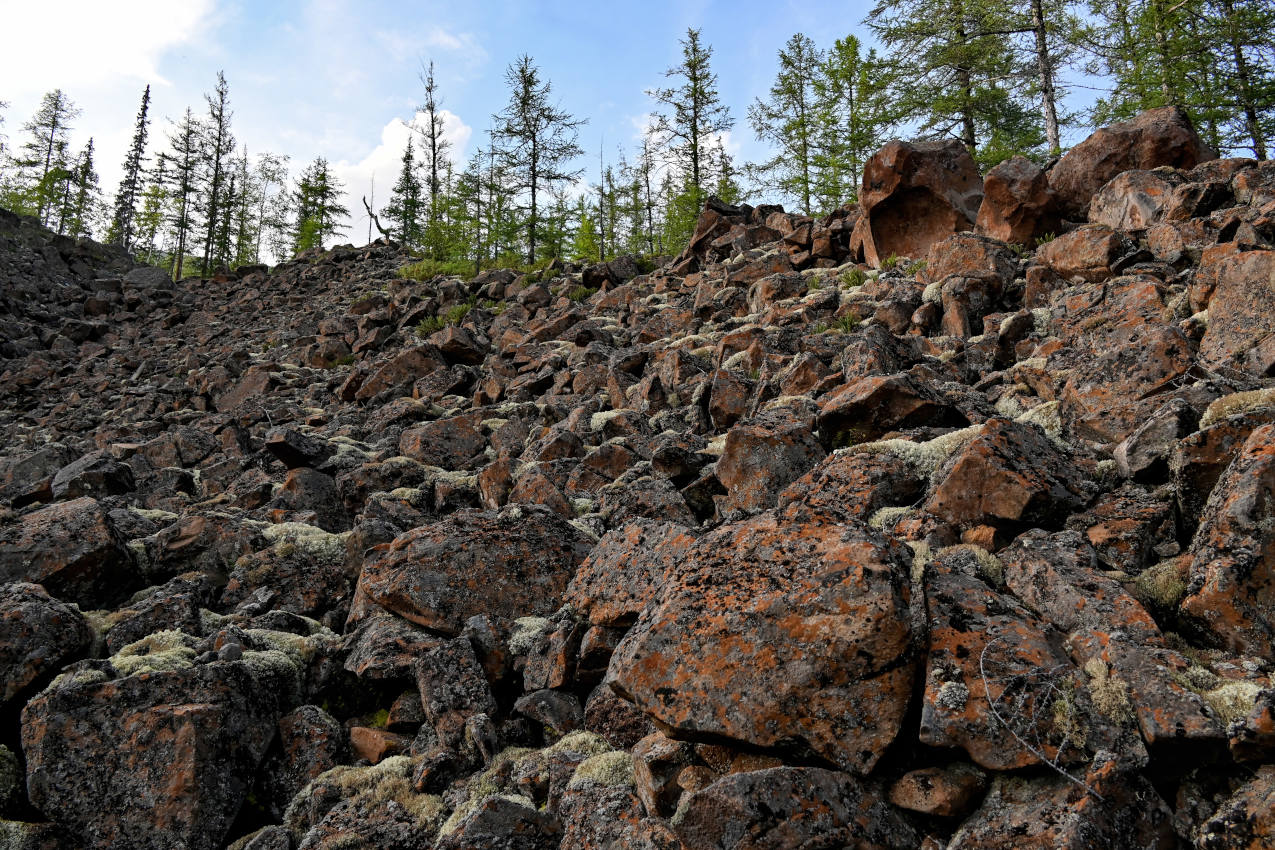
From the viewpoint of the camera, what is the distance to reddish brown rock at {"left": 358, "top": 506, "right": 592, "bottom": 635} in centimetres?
747

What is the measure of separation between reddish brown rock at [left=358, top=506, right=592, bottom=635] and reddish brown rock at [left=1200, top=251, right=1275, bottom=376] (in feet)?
25.4

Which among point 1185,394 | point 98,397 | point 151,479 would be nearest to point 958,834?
point 1185,394

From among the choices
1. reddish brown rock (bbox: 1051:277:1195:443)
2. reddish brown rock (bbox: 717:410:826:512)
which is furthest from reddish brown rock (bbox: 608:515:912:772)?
reddish brown rock (bbox: 1051:277:1195:443)

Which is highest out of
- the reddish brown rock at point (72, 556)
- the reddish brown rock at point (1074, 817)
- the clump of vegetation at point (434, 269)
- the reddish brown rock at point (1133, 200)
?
the clump of vegetation at point (434, 269)

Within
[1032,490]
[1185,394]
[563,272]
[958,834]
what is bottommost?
[958,834]

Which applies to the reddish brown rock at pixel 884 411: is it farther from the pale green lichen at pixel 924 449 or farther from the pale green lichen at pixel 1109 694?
Result: the pale green lichen at pixel 1109 694

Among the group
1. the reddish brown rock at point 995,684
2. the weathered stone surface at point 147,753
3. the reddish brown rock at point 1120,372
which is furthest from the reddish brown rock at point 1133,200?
the weathered stone surface at point 147,753

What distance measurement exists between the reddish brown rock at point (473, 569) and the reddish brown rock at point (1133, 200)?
11.6m

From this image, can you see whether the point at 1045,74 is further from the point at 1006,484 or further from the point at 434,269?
the point at 434,269

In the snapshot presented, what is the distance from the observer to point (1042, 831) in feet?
11.3

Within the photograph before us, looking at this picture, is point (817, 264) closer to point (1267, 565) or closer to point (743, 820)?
point (1267, 565)

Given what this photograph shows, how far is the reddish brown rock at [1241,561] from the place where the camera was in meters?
4.25

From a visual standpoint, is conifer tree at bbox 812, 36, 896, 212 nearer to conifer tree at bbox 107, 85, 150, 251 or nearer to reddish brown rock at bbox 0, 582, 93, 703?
reddish brown rock at bbox 0, 582, 93, 703

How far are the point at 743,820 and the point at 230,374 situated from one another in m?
26.3
